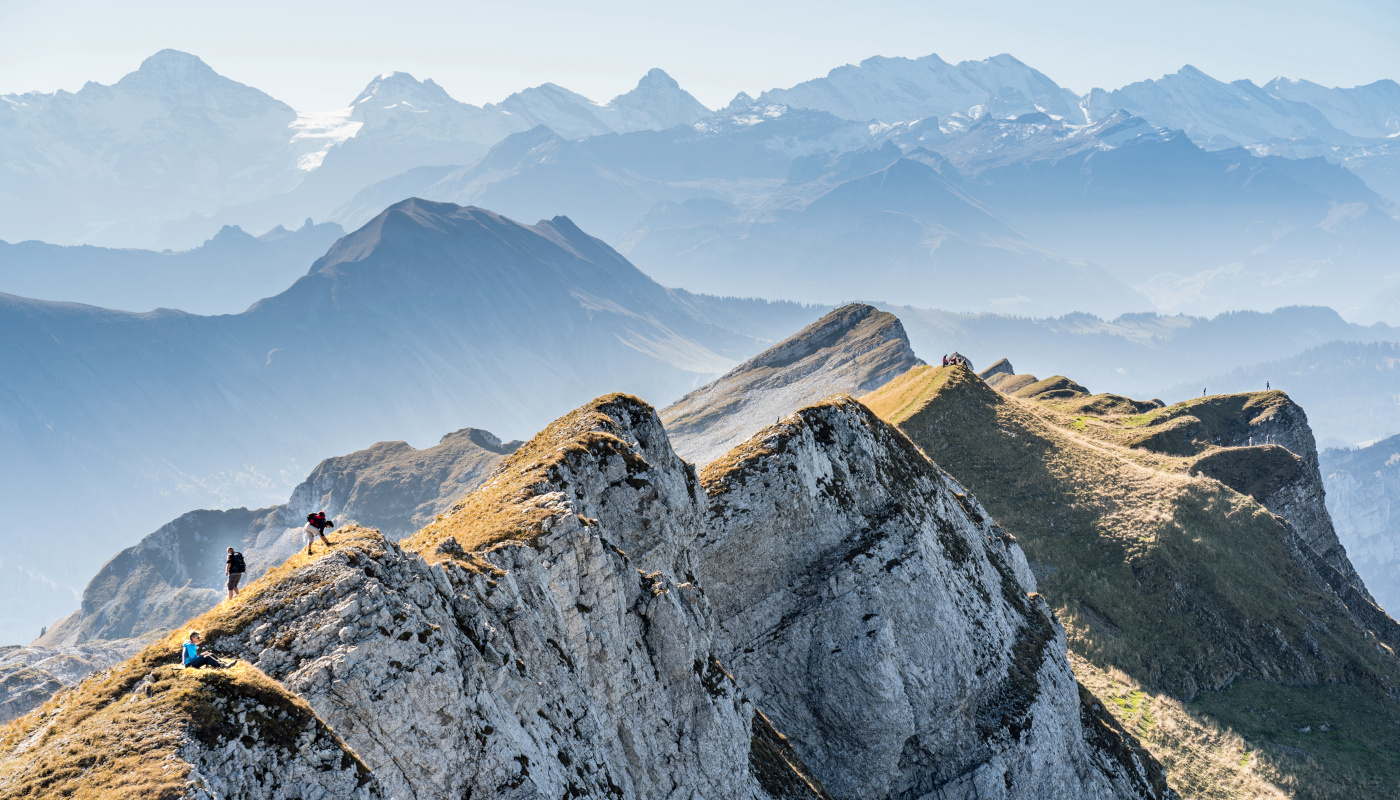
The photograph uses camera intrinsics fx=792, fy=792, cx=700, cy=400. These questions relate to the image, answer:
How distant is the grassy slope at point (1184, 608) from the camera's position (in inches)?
1817

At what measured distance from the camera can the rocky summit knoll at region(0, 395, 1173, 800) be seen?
1416 cm

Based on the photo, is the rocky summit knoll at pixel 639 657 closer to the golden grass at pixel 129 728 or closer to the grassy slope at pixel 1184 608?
the golden grass at pixel 129 728

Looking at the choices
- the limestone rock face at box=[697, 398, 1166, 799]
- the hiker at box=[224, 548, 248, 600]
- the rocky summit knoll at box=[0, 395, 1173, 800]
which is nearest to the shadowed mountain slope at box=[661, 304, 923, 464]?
the limestone rock face at box=[697, 398, 1166, 799]

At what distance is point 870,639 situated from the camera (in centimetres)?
3209

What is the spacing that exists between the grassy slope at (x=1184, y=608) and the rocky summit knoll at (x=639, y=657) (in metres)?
10.2

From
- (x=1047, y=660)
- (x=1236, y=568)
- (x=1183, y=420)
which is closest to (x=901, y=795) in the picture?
(x=1047, y=660)

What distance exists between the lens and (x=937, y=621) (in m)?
34.4

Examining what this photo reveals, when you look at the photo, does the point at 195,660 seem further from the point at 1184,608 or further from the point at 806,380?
the point at 806,380

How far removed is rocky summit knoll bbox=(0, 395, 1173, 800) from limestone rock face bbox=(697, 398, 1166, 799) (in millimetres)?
106

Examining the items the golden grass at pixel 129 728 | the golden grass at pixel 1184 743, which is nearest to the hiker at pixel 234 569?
the golden grass at pixel 129 728

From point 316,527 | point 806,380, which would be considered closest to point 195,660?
point 316,527

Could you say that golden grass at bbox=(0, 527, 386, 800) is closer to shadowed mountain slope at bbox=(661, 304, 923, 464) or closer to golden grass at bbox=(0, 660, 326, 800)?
golden grass at bbox=(0, 660, 326, 800)

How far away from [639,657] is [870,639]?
11.7m

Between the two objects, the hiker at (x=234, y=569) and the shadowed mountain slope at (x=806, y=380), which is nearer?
the hiker at (x=234, y=569)
